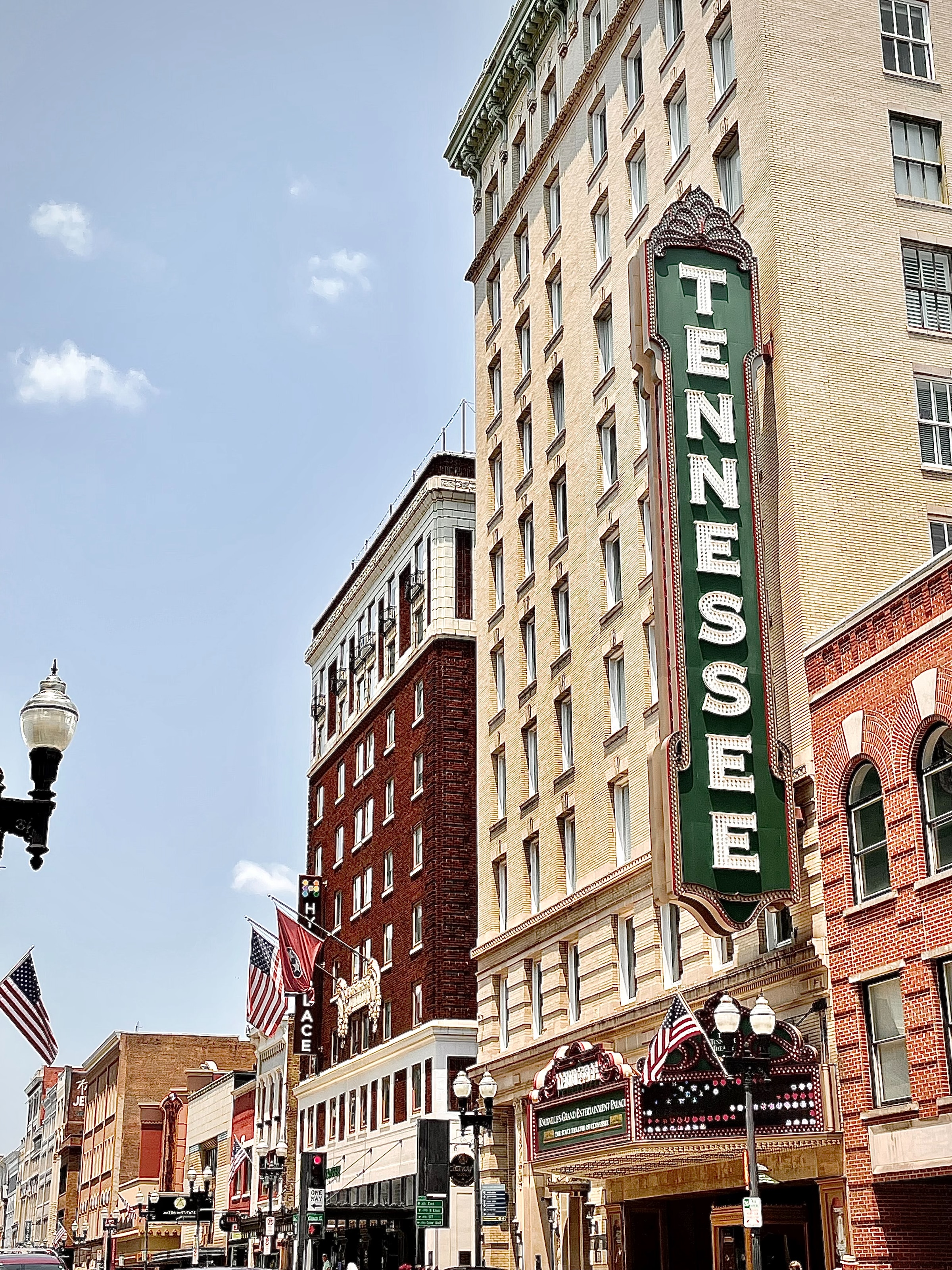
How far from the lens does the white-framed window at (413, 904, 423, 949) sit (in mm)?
57344

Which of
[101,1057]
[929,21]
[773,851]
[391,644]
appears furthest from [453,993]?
[101,1057]

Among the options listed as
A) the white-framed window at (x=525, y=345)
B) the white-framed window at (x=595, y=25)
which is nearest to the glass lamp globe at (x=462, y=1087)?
the white-framed window at (x=525, y=345)

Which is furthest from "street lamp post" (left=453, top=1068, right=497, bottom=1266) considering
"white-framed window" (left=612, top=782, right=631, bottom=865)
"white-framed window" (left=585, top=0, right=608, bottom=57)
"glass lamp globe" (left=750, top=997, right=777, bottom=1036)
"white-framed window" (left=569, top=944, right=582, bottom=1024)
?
"white-framed window" (left=585, top=0, right=608, bottom=57)

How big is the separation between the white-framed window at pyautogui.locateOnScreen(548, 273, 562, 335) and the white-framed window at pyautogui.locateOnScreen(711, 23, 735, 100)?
10777 mm

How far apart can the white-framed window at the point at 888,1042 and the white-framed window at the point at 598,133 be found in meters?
28.4

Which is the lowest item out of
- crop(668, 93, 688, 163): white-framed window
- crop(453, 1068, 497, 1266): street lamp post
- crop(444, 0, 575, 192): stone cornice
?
crop(453, 1068, 497, 1266): street lamp post

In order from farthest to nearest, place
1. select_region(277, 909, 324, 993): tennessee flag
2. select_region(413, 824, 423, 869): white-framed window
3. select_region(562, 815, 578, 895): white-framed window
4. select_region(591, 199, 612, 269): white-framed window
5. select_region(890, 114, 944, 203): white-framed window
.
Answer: select_region(413, 824, 423, 869): white-framed window
select_region(277, 909, 324, 993): tennessee flag
select_region(591, 199, 612, 269): white-framed window
select_region(562, 815, 578, 895): white-framed window
select_region(890, 114, 944, 203): white-framed window

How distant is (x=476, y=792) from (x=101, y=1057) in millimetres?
94456

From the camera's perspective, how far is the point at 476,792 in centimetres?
5584

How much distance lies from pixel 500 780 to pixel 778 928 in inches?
782

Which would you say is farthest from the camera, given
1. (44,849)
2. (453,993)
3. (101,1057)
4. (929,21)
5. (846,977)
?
(101,1057)

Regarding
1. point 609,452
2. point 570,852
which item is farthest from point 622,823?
point 609,452

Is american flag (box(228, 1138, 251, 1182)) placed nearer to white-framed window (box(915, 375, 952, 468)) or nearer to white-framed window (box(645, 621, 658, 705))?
white-framed window (box(645, 621, 658, 705))

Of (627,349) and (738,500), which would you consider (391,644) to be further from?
(738,500)
